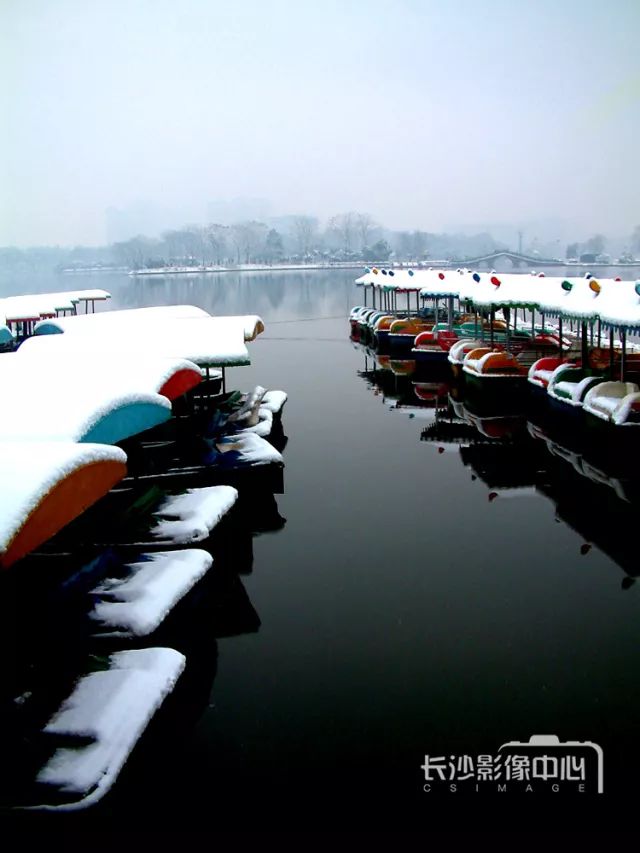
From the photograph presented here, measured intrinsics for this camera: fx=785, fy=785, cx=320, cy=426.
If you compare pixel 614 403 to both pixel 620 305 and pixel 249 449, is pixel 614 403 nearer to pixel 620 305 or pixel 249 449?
pixel 620 305

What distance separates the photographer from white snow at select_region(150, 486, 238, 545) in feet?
33.5

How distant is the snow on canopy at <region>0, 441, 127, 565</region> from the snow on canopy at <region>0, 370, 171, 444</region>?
85 cm

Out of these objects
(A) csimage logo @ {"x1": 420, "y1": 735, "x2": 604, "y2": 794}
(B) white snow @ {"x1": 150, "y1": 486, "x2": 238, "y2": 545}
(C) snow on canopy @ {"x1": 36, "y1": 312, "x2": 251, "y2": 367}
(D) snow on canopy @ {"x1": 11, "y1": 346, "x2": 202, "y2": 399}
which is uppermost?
(C) snow on canopy @ {"x1": 36, "y1": 312, "x2": 251, "y2": 367}

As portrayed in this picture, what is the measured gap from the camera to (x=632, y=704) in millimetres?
7816

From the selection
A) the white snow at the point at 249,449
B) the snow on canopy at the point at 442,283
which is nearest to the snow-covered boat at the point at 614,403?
the white snow at the point at 249,449

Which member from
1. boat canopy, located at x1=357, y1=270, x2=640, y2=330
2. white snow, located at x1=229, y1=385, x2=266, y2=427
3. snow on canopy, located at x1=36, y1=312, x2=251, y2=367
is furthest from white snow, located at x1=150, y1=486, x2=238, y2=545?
boat canopy, located at x1=357, y1=270, x2=640, y2=330

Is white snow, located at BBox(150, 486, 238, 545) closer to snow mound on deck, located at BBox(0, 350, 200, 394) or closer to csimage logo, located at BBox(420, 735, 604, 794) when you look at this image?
snow mound on deck, located at BBox(0, 350, 200, 394)

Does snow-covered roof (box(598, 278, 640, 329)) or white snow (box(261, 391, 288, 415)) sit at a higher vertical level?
snow-covered roof (box(598, 278, 640, 329))

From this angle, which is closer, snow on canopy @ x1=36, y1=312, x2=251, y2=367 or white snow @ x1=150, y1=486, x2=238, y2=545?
white snow @ x1=150, y1=486, x2=238, y2=545

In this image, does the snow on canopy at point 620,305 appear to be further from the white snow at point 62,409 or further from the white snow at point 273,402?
the white snow at point 62,409

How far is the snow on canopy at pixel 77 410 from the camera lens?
7.75 meters

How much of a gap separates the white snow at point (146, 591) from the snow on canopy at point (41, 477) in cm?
190

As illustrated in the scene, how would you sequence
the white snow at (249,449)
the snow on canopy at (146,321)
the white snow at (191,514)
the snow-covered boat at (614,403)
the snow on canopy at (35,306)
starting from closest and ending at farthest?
the white snow at (191,514)
the white snow at (249,449)
the snow-covered boat at (614,403)
the snow on canopy at (146,321)
the snow on canopy at (35,306)

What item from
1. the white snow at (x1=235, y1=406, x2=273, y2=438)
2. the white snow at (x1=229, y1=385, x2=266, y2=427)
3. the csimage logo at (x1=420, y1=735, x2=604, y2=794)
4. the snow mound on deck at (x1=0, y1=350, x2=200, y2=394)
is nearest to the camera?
the csimage logo at (x1=420, y1=735, x2=604, y2=794)
